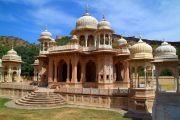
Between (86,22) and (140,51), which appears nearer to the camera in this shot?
(140,51)

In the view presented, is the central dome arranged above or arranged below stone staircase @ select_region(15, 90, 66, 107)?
above

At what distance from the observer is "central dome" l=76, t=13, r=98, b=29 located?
33.8 metres

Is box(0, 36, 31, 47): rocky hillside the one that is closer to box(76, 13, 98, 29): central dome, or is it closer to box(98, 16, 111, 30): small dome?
box(76, 13, 98, 29): central dome

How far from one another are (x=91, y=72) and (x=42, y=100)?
10417mm

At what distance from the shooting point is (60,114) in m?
21.4

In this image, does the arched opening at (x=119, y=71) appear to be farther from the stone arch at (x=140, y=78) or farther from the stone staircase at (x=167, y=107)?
the stone staircase at (x=167, y=107)

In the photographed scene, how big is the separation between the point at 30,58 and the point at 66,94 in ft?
127

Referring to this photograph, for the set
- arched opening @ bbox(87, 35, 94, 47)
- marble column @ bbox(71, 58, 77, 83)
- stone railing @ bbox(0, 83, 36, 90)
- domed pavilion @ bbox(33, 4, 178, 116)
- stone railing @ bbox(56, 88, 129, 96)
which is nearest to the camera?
domed pavilion @ bbox(33, 4, 178, 116)

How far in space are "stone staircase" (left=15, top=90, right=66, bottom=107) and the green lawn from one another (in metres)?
1.91

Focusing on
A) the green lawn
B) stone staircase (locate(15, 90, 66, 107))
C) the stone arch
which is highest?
the stone arch

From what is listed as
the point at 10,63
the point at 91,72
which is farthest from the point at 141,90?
the point at 10,63

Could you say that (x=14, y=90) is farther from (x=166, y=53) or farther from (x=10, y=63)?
(x=166, y=53)

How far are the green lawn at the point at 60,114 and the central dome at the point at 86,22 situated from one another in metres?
13.8

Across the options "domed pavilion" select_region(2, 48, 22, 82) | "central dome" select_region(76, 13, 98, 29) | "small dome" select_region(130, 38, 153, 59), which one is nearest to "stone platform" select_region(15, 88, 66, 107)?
"small dome" select_region(130, 38, 153, 59)
